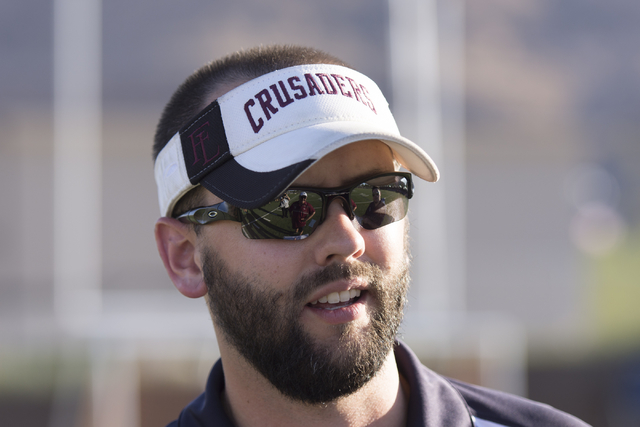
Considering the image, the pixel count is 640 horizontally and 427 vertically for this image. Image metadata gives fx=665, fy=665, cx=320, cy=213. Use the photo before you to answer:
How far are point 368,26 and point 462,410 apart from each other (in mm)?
5587

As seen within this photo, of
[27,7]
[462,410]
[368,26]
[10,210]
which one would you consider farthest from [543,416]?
[10,210]

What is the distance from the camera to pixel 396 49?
6.66 meters

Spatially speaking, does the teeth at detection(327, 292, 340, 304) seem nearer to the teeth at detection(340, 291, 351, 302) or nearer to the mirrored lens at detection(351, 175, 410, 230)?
the teeth at detection(340, 291, 351, 302)

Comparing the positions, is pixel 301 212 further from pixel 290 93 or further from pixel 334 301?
pixel 290 93

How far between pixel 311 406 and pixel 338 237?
456 mm

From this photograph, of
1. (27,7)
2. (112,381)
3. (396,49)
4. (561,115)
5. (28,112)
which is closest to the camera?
(112,381)

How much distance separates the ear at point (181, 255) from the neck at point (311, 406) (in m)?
0.24

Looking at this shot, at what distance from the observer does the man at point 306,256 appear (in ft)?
5.63

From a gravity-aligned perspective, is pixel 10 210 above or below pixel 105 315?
above

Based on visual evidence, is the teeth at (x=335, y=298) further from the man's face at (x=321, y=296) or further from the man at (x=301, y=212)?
the man at (x=301, y=212)

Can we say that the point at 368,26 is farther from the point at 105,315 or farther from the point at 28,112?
the point at 28,112

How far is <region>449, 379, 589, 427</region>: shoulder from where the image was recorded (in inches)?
71.7

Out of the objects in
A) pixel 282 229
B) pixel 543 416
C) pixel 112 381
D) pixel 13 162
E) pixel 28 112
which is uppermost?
pixel 28 112

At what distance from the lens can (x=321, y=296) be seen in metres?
1.73
